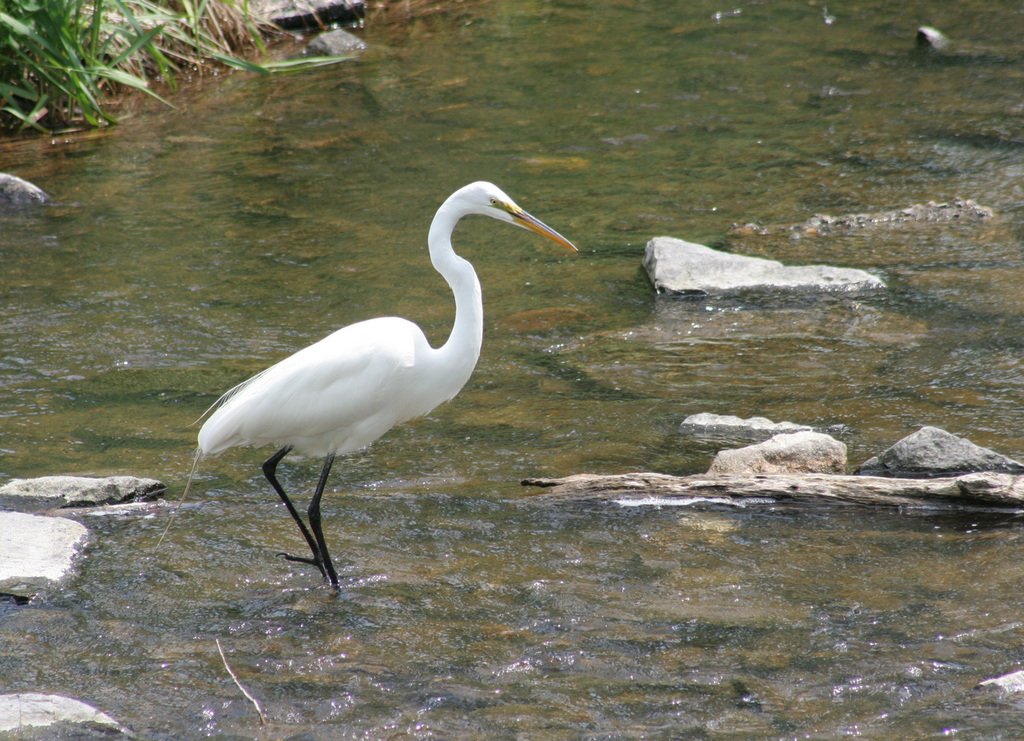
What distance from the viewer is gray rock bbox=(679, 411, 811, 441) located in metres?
4.32

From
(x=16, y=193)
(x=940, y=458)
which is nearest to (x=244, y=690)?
(x=940, y=458)

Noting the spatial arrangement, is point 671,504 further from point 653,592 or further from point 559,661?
point 559,661

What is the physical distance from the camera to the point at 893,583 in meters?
3.31

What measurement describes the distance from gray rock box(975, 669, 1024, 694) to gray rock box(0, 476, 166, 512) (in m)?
3.02

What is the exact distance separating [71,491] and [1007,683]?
3.26 metres

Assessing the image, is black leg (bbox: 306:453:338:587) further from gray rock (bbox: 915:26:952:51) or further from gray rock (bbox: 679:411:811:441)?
gray rock (bbox: 915:26:952:51)

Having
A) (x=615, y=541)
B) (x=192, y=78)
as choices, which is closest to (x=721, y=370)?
(x=615, y=541)

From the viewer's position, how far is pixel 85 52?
8.93 metres

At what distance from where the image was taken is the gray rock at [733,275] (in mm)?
5949

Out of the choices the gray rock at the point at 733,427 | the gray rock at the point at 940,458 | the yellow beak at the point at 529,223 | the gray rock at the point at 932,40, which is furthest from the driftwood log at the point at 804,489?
the gray rock at the point at 932,40

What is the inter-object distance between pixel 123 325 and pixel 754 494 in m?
3.82

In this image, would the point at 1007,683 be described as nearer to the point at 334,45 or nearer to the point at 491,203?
the point at 491,203

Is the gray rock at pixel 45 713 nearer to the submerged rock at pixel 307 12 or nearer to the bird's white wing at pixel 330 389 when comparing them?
the bird's white wing at pixel 330 389

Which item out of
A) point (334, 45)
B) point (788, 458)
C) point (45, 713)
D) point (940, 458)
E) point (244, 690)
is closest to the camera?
point (45, 713)
